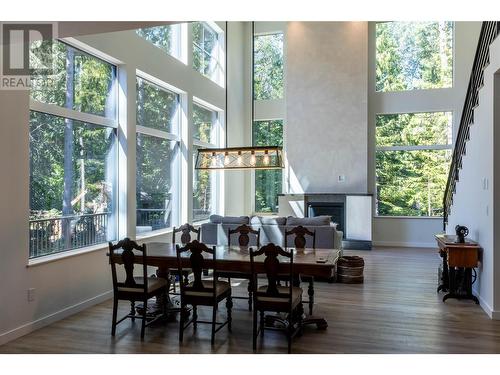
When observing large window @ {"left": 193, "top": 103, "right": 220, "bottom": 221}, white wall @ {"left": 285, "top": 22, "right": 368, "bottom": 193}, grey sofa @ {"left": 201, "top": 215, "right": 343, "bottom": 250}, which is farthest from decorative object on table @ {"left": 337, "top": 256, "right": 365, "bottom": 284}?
white wall @ {"left": 285, "top": 22, "right": 368, "bottom": 193}

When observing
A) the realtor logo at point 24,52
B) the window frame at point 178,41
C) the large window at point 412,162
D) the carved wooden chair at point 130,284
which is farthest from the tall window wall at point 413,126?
the realtor logo at point 24,52

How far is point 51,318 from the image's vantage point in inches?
177

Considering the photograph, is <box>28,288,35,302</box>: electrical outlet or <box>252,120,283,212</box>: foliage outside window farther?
<box>252,120,283,212</box>: foliage outside window

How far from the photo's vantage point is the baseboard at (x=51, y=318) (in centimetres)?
395

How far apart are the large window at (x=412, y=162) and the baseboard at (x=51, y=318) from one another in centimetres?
743

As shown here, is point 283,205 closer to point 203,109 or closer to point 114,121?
point 203,109

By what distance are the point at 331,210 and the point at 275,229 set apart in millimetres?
3537

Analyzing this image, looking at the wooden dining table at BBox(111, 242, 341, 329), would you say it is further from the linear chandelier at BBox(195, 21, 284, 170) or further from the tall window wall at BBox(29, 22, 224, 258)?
the linear chandelier at BBox(195, 21, 284, 170)

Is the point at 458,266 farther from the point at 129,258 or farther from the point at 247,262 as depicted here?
the point at 129,258

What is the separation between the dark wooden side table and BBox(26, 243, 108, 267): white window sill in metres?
4.51

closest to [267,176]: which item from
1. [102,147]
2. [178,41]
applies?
[178,41]

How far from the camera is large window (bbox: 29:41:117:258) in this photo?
4.63 m
